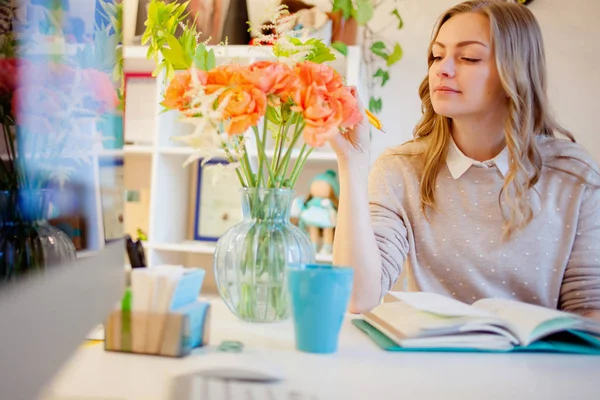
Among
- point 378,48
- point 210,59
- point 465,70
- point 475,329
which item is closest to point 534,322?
point 475,329

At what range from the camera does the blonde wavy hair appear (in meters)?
1.42

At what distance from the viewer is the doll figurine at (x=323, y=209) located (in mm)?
2467

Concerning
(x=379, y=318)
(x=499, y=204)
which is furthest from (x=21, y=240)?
(x=499, y=204)

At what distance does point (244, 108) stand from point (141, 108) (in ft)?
6.63

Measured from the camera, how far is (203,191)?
2785mm

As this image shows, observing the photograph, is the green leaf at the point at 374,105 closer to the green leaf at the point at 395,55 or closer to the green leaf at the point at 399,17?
the green leaf at the point at 395,55

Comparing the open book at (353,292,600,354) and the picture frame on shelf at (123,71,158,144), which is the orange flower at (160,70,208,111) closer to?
the open book at (353,292,600,354)

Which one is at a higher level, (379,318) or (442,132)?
(442,132)

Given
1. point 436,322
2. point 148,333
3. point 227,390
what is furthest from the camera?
point 436,322

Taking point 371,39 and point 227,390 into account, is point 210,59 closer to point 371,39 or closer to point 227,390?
point 227,390

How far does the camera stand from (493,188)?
1469 mm

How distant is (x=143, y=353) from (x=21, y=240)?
0.17 metres

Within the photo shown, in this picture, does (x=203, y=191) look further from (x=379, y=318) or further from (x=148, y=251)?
(x=379, y=318)

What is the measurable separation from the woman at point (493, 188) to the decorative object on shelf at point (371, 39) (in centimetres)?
115
